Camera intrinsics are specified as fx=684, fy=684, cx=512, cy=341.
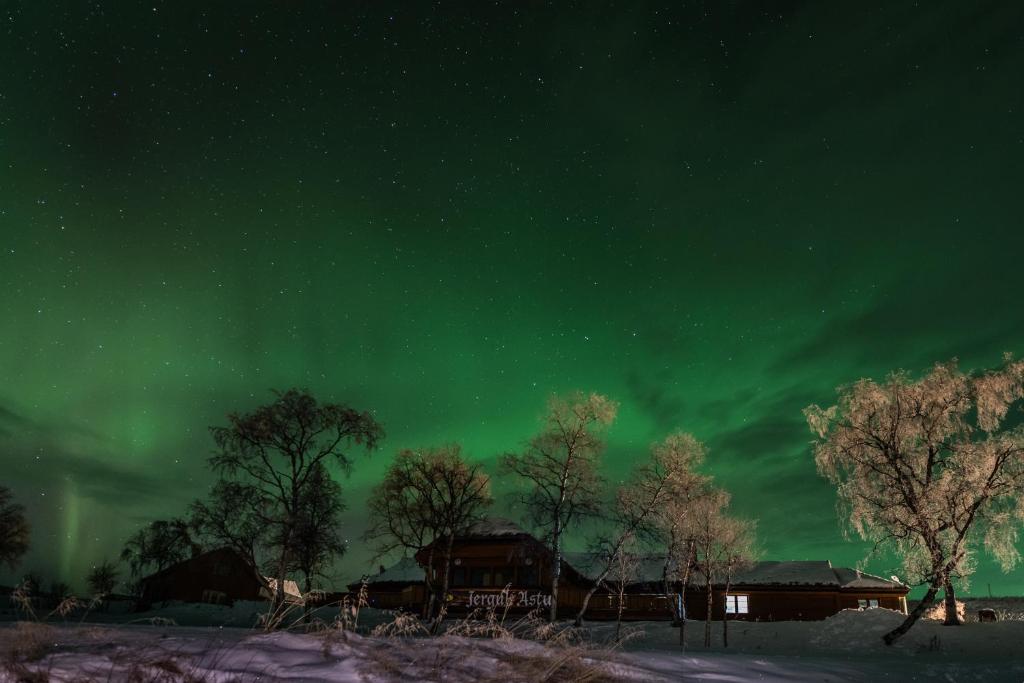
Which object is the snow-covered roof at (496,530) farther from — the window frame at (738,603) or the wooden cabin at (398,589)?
the window frame at (738,603)

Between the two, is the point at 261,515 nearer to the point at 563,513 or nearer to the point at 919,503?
the point at 563,513

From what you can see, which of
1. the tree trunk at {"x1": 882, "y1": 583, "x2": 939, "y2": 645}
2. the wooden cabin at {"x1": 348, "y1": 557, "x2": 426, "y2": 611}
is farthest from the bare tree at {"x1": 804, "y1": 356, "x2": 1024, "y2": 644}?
the wooden cabin at {"x1": 348, "y1": 557, "x2": 426, "y2": 611}

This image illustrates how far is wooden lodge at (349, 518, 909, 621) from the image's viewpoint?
47.6 meters

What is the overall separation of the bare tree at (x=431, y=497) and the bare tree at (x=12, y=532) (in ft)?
108

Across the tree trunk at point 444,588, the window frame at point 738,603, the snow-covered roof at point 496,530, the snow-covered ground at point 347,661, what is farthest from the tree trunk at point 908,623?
the snow-covered roof at point 496,530

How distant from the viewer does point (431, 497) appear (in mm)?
41125

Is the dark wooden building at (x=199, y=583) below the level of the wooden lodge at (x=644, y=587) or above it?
below

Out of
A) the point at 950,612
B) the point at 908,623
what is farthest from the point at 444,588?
the point at 950,612

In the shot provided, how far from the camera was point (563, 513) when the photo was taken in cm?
3575

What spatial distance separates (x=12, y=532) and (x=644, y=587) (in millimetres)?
49340

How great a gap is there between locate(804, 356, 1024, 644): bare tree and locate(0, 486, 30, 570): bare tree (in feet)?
193

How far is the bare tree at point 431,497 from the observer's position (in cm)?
4059

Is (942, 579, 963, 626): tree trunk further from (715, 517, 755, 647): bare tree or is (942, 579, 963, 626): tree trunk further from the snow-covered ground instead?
the snow-covered ground

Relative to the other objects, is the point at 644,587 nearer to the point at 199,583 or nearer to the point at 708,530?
the point at 708,530
